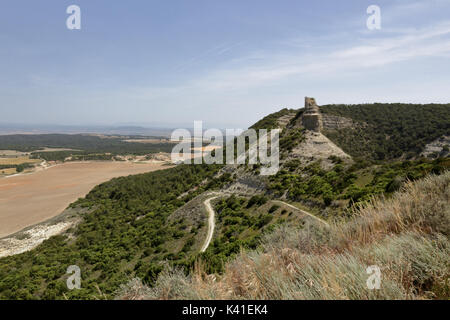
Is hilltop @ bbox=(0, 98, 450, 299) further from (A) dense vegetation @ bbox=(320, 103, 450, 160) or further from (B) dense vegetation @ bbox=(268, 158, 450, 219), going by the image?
(A) dense vegetation @ bbox=(320, 103, 450, 160)

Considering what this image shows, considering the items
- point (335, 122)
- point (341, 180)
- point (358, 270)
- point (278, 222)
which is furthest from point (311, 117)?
point (358, 270)

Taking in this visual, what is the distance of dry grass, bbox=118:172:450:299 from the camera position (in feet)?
7.22

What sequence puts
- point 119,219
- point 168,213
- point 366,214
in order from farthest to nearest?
1. point 119,219
2. point 168,213
3. point 366,214

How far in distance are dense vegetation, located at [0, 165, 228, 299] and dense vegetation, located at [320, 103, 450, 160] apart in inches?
1097

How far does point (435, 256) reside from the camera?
2471 mm

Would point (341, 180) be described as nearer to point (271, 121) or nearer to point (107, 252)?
point (107, 252)

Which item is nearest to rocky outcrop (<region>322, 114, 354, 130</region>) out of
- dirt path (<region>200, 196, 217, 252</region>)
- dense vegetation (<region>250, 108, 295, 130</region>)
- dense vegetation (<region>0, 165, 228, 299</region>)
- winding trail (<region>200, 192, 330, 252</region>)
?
dense vegetation (<region>250, 108, 295, 130</region>)

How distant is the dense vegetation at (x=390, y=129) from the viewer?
38.9 meters

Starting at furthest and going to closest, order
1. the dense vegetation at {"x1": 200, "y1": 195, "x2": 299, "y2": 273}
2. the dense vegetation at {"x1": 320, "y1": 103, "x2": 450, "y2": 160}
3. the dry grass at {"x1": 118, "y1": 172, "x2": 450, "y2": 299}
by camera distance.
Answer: the dense vegetation at {"x1": 320, "y1": 103, "x2": 450, "y2": 160} < the dense vegetation at {"x1": 200, "y1": 195, "x2": 299, "y2": 273} < the dry grass at {"x1": 118, "y1": 172, "x2": 450, "y2": 299}

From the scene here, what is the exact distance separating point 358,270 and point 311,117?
31692 mm
